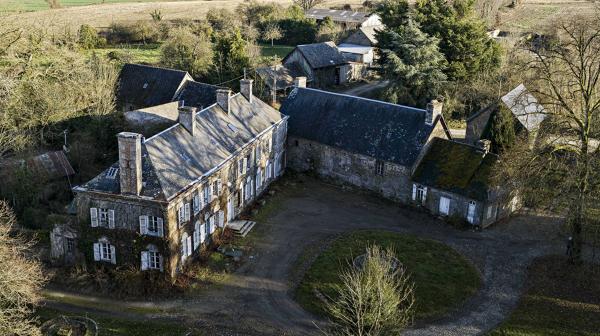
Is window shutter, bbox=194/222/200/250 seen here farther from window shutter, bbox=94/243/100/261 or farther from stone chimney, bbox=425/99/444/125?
stone chimney, bbox=425/99/444/125

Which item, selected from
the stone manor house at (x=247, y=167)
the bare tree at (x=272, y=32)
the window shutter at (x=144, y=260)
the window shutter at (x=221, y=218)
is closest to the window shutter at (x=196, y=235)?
the stone manor house at (x=247, y=167)

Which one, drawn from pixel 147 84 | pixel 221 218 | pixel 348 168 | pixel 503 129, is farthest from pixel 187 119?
pixel 503 129


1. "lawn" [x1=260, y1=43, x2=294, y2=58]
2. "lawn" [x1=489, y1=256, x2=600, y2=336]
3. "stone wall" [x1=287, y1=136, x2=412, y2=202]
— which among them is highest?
"lawn" [x1=260, y1=43, x2=294, y2=58]

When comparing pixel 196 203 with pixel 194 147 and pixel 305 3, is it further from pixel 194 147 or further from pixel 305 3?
pixel 305 3

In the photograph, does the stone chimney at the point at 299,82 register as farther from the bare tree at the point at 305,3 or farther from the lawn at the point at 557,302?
the bare tree at the point at 305,3

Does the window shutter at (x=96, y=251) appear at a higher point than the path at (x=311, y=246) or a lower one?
higher

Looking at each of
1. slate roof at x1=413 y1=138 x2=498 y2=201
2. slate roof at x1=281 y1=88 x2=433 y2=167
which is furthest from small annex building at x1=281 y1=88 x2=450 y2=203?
slate roof at x1=413 y1=138 x2=498 y2=201
